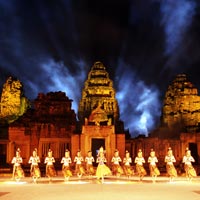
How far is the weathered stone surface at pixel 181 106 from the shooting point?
51.0 metres

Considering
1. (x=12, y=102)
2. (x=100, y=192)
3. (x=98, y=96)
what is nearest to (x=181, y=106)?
(x=98, y=96)

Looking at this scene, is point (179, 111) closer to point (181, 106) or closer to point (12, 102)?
point (181, 106)

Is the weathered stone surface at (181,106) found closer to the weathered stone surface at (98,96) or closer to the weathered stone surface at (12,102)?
the weathered stone surface at (98,96)

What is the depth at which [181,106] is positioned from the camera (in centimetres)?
5156

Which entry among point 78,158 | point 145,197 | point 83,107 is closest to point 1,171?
point 78,158

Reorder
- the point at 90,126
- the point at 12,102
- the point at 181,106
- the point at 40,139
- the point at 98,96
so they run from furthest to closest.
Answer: the point at 98,96
the point at 181,106
the point at 12,102
the point at 40,139
the point at 90,126

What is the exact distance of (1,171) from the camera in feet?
91.0

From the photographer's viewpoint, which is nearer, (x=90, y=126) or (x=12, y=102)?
(x=90, y=126)

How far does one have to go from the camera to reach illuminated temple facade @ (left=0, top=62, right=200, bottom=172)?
30062mm

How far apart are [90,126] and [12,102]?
20813 millimetres

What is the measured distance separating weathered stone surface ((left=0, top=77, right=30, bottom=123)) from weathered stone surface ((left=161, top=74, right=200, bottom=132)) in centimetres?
2157

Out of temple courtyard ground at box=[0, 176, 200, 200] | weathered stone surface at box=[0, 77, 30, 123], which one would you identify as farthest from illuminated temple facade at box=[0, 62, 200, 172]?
temple courtyard ground at box=[0, 176, 200, 200]

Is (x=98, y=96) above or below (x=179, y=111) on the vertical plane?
above

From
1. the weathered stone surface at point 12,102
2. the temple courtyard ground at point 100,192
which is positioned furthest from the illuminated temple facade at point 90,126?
the temple courtyard ground at point 100,192
